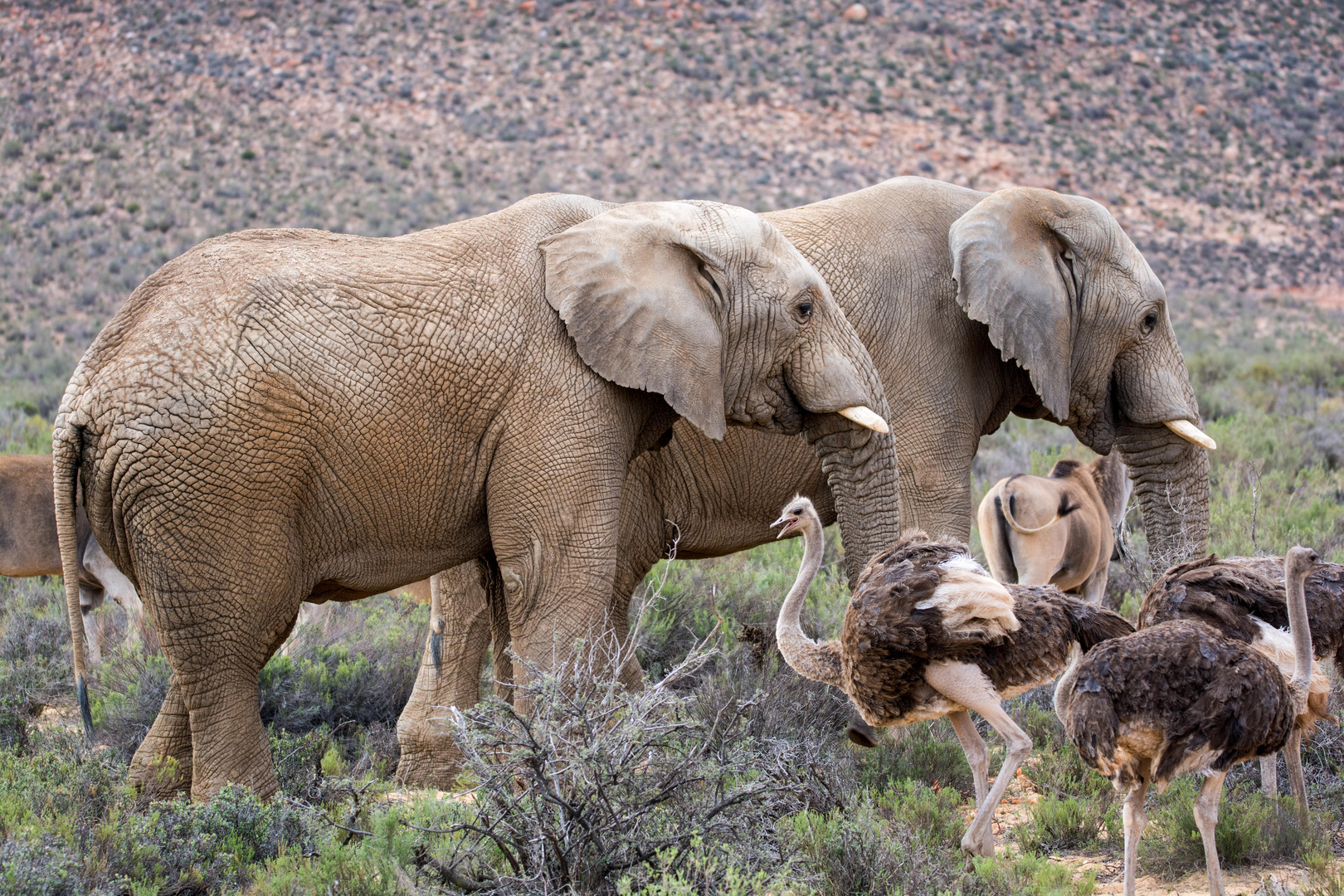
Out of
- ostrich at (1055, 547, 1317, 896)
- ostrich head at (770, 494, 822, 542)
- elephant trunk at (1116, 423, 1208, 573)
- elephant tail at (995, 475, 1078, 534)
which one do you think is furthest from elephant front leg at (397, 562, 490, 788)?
elephant trunk at (1116, 423, 1208, 573)

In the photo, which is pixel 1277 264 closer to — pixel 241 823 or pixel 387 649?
pixel 387 649

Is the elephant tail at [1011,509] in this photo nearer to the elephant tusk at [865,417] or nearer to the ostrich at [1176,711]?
the elephant tusk at [865,417]

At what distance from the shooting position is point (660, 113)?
135 ft

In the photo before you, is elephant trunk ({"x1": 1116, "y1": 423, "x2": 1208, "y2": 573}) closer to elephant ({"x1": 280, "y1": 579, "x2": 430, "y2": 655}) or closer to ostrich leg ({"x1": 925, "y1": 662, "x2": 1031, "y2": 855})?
ostrich leg ({"x1": 925, "y1": 662, "x2": 1031, "y2": 855})

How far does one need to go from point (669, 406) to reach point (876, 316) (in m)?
1.36

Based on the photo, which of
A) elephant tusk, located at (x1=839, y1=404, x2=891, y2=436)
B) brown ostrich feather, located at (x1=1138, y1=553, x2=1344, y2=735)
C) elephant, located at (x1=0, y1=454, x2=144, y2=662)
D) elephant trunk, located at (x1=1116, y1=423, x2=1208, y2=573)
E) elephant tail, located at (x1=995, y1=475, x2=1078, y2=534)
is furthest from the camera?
elephant, located at (x1=0, y1=454, x2=144, y2=662)

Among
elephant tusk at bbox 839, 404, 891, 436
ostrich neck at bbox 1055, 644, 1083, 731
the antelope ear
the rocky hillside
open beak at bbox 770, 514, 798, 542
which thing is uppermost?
the antelope ear

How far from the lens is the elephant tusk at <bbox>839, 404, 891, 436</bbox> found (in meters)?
5.57

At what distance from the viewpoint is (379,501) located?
5.21m

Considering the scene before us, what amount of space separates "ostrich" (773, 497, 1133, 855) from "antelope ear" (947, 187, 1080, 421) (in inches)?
67.4

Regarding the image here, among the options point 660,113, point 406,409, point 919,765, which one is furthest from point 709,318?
point 660,113

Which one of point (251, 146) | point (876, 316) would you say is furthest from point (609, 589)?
point (251, 146)

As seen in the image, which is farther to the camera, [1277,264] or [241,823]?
[1277,264]

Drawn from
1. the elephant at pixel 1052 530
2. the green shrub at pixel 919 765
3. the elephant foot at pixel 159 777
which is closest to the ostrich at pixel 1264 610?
the green shrub at pixel 919 765
